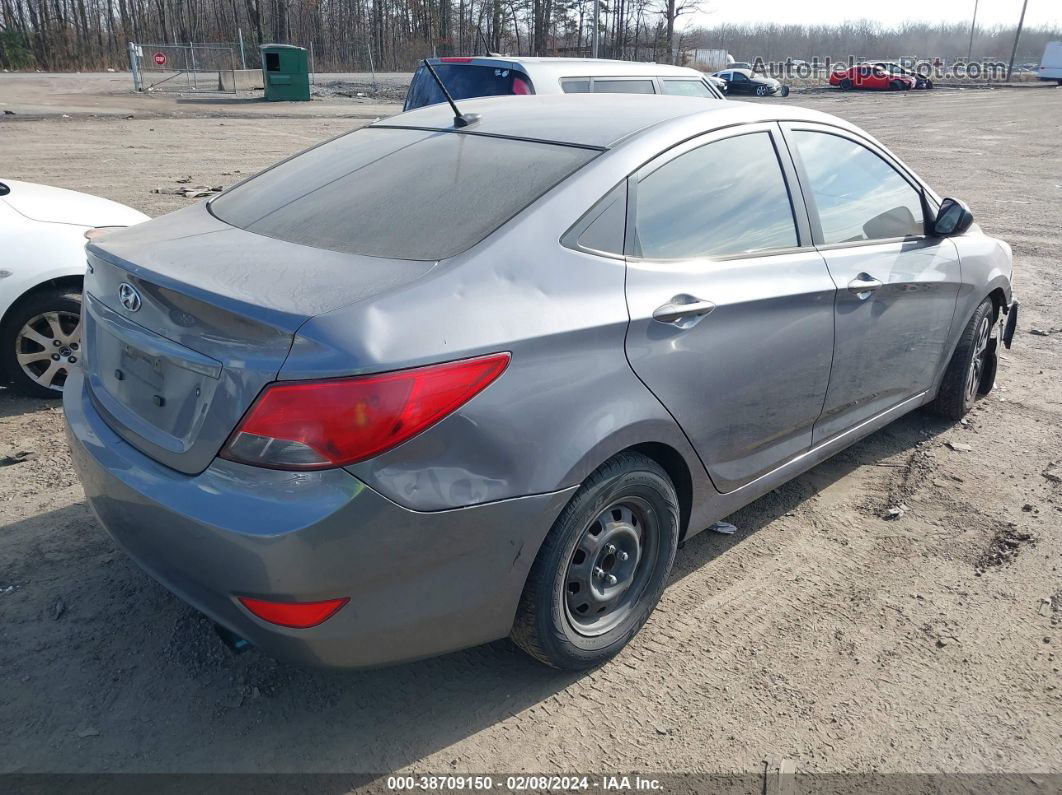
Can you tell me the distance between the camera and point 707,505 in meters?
3.12

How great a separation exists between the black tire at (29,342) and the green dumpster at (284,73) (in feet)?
81.3

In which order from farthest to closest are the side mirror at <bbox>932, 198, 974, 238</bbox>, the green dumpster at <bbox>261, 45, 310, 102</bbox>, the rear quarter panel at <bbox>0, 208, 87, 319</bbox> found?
the green dumpster at <bbox>261, 45, 310, 102</bbox>
the rear quarter panel at <bbox>0, 208, 87, 319</bbox>
the side mirror at <bbox>932, 198, 974, 238</bbox>

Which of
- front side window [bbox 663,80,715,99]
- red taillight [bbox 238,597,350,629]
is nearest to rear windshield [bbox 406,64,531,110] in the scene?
front side window [bbox 663,80,715,99]

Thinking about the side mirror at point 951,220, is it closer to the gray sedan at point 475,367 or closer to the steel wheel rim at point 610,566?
the gray sedan at point 475,367

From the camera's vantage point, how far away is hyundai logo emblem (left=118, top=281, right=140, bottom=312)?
100 inches

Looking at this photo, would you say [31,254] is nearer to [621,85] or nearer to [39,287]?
[39,287]

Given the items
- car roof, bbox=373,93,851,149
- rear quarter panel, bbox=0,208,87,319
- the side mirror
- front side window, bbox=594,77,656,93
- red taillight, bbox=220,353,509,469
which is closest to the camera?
red taillight, bbox=220,353,509,469

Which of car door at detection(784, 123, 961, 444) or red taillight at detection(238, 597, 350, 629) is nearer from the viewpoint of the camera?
red taillight at detection(238, 597, 350, 629)

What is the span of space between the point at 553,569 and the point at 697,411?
2.45ft

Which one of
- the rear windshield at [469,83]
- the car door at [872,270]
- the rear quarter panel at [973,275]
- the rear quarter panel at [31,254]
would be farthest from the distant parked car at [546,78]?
the car door at [872,270]

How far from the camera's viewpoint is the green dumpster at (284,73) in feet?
88.7

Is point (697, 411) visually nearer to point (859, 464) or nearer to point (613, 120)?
point (613, 120)

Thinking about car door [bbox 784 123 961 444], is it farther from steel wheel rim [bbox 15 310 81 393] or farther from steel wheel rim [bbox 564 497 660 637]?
steel wheel rim [bbox 15 310 81 393]

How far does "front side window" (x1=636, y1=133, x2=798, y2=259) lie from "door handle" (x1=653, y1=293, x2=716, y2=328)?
168 mm
